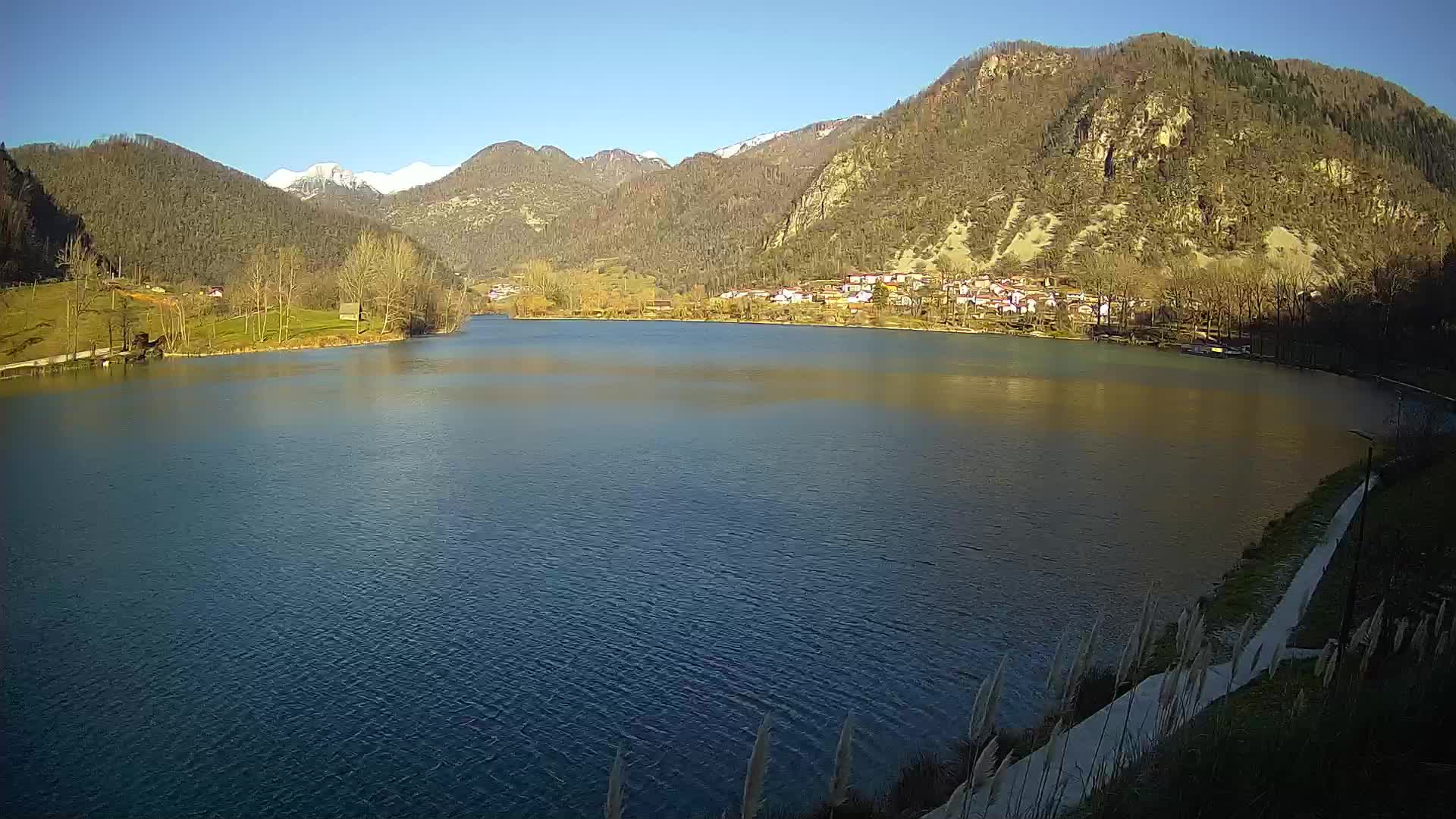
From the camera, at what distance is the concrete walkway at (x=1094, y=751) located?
23.1 feet

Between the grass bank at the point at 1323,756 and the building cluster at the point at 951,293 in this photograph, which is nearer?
the grass bank at the point at 1323,756

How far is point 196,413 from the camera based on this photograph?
33156 mm

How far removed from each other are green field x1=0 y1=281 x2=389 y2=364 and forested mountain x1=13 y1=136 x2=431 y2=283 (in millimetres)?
33079

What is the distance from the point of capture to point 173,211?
116562 millimetres

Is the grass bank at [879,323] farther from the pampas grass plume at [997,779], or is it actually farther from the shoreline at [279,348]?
the pampas grass plume at [997,779]

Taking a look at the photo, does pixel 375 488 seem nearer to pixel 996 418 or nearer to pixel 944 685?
pixel 944 685

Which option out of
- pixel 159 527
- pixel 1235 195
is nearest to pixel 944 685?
pixel 159 527

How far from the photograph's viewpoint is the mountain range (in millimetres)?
110688

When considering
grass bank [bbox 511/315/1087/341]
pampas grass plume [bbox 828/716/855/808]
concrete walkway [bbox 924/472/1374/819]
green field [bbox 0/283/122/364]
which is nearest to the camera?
pampas grass plume [bbox 828/716/855/808]

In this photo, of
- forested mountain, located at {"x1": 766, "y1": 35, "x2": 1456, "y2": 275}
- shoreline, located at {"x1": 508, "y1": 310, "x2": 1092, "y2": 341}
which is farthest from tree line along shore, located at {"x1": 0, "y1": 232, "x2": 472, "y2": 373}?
forested mountain, located at {"x1": 766, "y1": 35, "x2": 1456, "y2": 275}

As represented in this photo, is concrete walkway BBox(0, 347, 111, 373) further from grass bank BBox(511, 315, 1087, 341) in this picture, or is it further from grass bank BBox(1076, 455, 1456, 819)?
grass bank BBox(511, 315, 1087, 341)

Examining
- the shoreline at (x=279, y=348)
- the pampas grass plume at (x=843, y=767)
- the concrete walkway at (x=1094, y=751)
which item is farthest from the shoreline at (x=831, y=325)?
the pampas grass plume at (x=843, y=767)

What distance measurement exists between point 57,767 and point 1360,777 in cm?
1047

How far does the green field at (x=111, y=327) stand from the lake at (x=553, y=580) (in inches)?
588
